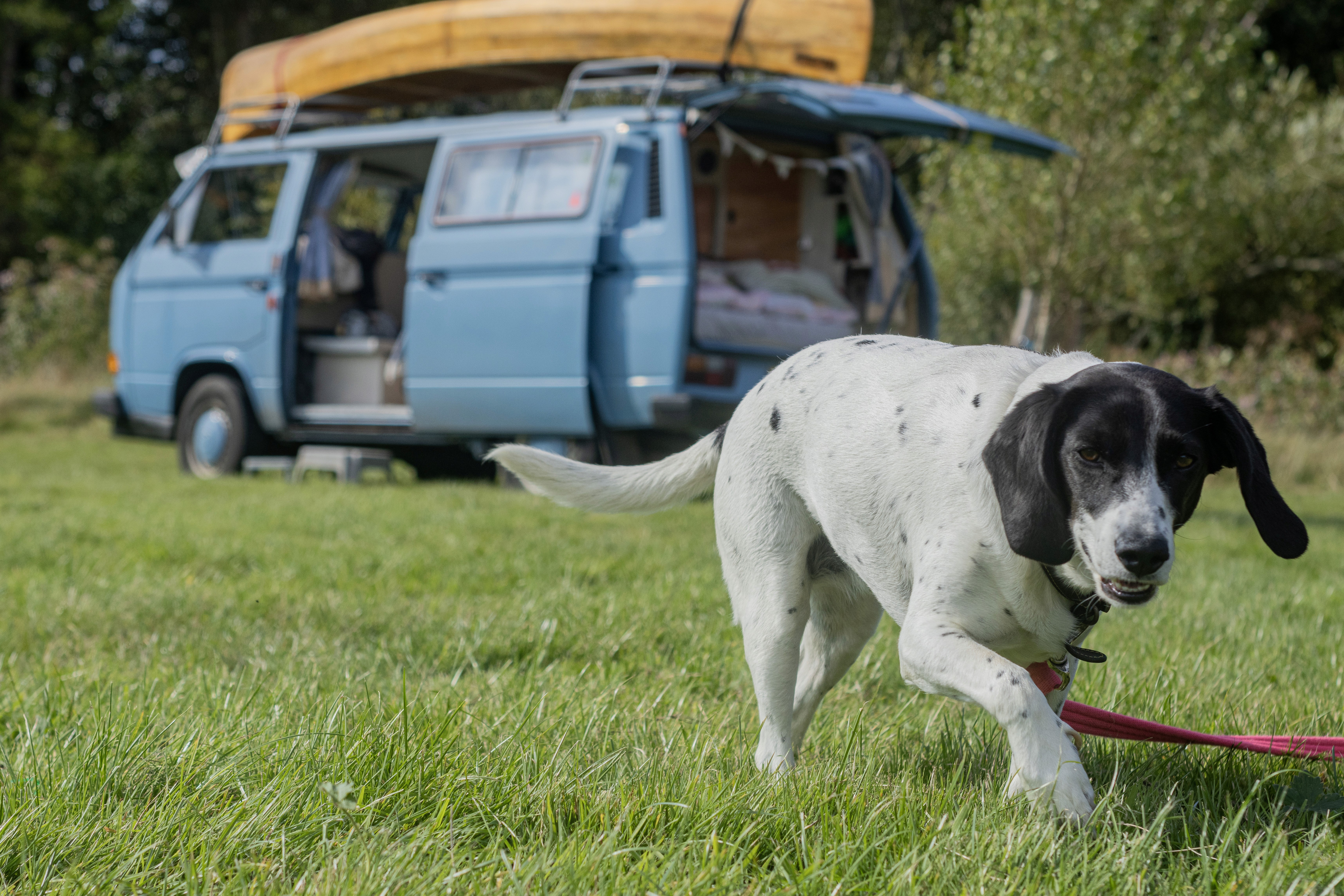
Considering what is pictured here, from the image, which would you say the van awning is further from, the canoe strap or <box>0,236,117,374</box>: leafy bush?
<box>0,236,117,374</box>: leafy bush

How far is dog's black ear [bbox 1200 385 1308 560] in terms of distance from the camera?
2.02 m

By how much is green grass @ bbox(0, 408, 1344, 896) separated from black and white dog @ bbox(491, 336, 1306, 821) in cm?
21

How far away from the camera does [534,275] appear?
25.3ft

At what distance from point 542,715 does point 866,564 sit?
2.91 feet

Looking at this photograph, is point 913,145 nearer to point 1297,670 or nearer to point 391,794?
point 1297,670

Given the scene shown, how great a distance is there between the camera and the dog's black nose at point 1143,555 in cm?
185

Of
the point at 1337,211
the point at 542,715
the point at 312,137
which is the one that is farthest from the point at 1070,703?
the point at 1337,211

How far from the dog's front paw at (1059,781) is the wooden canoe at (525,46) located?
20.8ft

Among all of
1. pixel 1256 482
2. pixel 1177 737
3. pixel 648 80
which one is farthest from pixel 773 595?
pixel 648 80

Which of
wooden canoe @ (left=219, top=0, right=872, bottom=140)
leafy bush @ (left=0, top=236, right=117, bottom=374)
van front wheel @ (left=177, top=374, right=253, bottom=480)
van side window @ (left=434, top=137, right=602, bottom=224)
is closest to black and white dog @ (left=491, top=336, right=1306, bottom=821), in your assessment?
van side window @ (left=434, top=137, right=602, bottom=224)

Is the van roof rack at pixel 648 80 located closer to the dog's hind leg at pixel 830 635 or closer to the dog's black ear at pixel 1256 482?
the dog's hind leg at pixel 830 635

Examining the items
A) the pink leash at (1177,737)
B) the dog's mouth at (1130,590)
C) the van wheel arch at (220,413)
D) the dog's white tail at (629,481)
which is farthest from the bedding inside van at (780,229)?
the dog's mouth at (1130,590)

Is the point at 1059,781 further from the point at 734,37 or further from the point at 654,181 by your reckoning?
the point at 734,37

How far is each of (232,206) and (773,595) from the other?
8389mm
